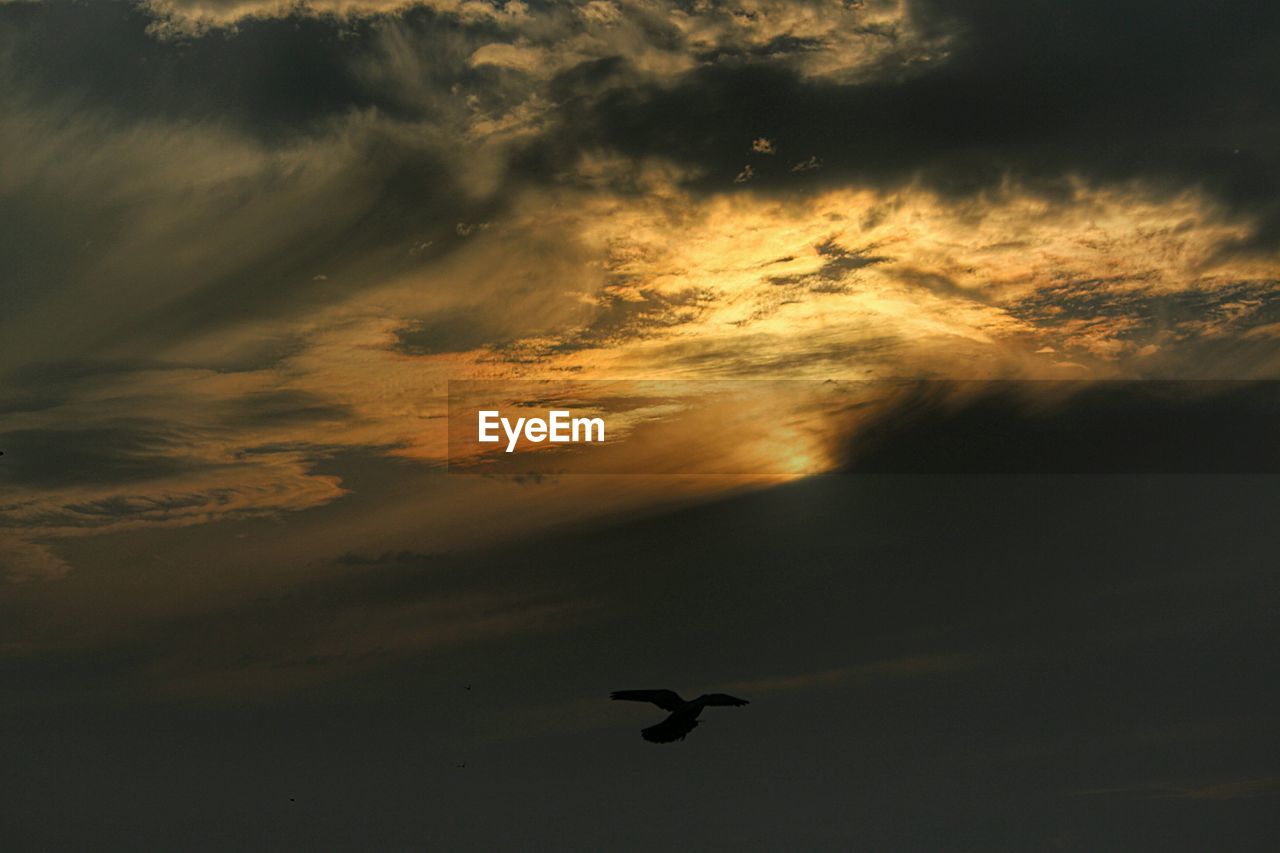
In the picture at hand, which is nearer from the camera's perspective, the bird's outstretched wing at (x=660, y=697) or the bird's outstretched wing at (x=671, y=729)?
the bird's outstretched wing at (x=671, y=729)

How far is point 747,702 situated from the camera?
4572cm

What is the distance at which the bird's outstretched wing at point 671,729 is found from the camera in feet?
149

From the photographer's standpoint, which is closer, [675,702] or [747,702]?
[747,702]

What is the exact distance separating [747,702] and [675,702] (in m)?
5.42

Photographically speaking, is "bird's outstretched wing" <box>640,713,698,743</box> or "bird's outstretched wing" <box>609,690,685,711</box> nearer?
"bird's outstretched wing" <box>640,713,698,743</box>

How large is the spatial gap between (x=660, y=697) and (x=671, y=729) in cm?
394

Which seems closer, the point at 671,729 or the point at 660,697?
the point at 671,729

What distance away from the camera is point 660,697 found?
165 ft

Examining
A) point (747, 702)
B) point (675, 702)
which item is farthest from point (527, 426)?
point (747, 702)

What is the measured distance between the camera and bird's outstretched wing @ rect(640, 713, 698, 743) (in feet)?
149

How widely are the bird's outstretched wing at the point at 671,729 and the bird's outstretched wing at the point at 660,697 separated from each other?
7.10 ft

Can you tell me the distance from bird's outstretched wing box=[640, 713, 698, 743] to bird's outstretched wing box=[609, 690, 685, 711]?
7.10 ft

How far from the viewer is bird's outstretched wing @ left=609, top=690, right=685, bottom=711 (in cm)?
4931

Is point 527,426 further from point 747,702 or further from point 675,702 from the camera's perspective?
point 747,702
